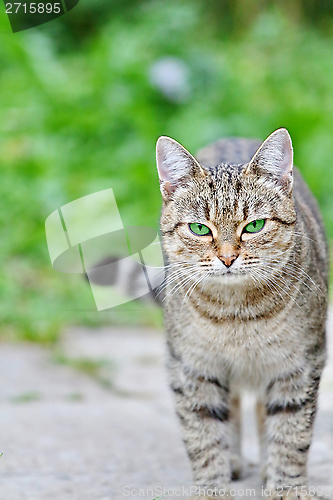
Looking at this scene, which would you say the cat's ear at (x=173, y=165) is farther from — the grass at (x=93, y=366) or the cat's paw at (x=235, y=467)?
the grass at (x=93, y=366)

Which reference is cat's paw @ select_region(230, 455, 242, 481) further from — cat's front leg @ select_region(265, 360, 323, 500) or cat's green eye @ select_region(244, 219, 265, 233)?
cat's green eye @ select_region(244, 219, 265, 233)

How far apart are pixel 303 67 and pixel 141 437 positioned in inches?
223

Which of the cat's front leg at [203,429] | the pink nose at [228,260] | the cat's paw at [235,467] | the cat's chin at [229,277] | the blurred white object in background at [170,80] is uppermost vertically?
the pink nose at [228,260]

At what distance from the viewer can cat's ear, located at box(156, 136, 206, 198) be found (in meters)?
2.27

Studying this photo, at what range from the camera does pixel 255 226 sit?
2.14 meters

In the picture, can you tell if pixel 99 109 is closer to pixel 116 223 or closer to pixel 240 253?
pixel 116 223

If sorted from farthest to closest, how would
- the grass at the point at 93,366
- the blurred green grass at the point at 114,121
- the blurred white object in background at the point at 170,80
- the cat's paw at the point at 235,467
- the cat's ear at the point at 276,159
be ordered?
the blurred white object in background at the point at 170,80 < the blurred green grass at the point at 114,121 < the grass at the point at 93,366 < the cat's paw at the point at 235,467 < the cat's ear at the point at 276,159

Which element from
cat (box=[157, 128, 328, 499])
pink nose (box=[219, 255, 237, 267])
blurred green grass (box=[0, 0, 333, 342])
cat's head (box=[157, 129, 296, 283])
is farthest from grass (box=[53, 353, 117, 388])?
pink nose (box=[219, 255, 237, 267])

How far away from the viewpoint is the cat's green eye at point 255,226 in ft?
7.00

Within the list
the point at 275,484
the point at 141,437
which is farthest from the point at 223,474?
the point at 141,437

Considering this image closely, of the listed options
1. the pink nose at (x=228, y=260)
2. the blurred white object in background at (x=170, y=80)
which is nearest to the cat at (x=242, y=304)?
the pink nose at (x=228, y=260)

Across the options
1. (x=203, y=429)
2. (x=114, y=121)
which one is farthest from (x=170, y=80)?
(x=203, y=429)

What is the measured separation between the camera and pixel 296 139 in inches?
230

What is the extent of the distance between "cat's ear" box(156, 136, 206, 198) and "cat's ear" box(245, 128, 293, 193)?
20 cm
